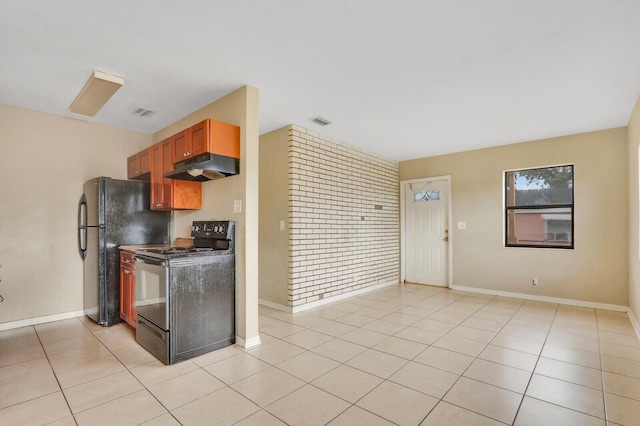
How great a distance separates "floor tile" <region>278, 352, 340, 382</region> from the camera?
2.49 m

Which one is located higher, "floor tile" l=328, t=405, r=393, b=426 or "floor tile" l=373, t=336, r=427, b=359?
"floor tile" l=328, t=405, r=393, b=426

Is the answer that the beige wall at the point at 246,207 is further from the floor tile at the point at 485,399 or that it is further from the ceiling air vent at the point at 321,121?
the floor tile at the point at 485,399

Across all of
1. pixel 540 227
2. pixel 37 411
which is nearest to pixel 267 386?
pixel 37 411

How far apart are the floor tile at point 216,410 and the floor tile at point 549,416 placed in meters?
1.68

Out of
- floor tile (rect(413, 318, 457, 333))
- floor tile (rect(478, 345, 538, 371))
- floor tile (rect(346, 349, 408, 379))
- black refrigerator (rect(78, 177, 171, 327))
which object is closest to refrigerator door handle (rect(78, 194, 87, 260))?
black refrigerator (rect(78, 177, 171, 327))

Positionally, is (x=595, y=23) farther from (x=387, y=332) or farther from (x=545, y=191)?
(x=545, y=191)

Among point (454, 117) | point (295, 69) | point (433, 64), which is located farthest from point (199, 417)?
point (454, 117)

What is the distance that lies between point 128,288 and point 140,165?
1.63m

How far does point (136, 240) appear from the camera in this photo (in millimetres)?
4039

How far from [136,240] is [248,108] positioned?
2363mm

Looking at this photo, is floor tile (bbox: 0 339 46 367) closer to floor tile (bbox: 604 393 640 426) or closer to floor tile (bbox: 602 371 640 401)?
floor tile (bbox: 604 393 640 426)

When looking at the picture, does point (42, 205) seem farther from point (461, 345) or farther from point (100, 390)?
point (461, 345)

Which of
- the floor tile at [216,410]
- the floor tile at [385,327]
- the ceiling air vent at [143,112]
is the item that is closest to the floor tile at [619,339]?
the floor tile at [385,327]

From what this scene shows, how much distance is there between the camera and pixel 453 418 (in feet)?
6.33
